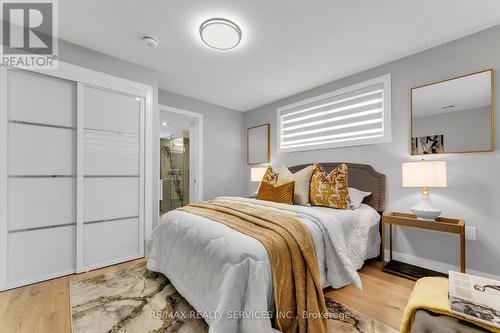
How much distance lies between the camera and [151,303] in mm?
1800

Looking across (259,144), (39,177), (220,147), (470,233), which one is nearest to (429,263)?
(470,233)

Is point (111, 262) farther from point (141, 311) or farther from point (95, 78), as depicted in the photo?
point (95, 78)

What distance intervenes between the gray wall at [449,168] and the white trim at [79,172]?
3.32 m

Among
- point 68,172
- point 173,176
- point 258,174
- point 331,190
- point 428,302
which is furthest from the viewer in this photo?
point 173,176

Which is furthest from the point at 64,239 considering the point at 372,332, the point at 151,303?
the point at 372,332

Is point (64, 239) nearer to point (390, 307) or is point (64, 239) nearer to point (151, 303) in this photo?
point (151, 303)

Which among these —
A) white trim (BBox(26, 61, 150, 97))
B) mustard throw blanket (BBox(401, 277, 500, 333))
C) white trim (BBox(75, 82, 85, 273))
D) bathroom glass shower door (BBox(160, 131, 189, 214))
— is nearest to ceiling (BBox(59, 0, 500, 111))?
white trim (BBox(26, 61, 150, 97))

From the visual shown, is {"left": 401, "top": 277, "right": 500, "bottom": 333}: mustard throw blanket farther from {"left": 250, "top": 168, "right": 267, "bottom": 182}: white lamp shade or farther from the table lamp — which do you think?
{"left": 250, "top": 168, "right": 267, "bottom": 182}: white lamp shade

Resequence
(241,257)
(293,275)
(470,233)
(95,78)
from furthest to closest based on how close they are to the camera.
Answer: (95,78), (470,233), (293,275), (241,257)

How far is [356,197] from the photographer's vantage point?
2744 millimetres

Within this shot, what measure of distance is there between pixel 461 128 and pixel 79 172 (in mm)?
4005

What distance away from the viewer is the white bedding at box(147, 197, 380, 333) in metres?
1.28

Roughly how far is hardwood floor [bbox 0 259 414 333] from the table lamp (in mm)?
698

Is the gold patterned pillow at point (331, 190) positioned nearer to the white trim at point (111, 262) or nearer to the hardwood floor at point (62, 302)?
the hardwood floor at point (62, 302)
